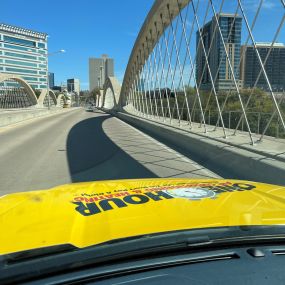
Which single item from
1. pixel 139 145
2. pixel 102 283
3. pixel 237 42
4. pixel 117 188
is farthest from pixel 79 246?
pixel 237 42

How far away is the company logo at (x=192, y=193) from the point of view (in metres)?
2.68

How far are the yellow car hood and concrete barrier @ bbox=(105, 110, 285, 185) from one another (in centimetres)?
429

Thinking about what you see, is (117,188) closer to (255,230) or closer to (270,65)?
(255,230)

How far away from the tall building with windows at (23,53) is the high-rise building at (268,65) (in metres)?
106

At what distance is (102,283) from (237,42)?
590 inches

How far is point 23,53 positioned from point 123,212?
134996 mm

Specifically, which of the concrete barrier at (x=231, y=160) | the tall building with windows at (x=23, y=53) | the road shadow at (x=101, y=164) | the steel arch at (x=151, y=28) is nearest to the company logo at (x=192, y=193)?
the concrete barrier at (x=231, y=160)

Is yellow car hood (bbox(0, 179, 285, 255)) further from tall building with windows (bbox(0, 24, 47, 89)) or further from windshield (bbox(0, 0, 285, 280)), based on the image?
tall building with windows (bbox(0, 24, 47, 89))

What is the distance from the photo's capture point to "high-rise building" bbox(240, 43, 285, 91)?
40.2 feet

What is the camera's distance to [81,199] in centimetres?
271

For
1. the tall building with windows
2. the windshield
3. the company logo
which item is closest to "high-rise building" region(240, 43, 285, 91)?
the windshield

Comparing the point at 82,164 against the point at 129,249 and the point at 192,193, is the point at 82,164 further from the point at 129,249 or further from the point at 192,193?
the point at 129,249

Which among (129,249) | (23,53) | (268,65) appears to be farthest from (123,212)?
(23,53)

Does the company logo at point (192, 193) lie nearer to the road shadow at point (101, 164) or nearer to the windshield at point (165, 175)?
the windshield at point (165, 175)
